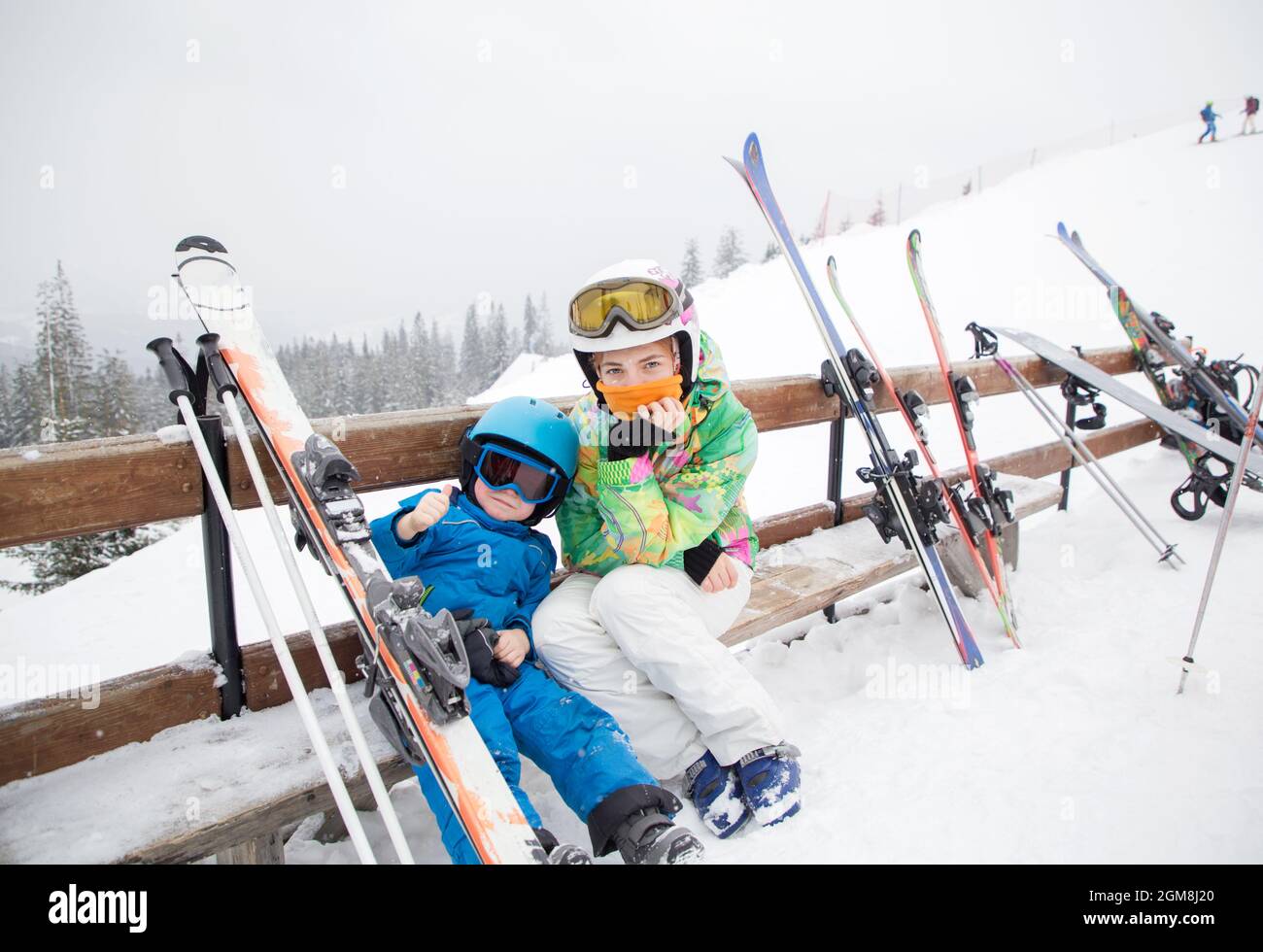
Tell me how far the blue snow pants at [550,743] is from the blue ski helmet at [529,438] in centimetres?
56

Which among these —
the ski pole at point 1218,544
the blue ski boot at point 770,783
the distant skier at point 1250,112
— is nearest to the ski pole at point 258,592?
the blue ski boot at point 770,783

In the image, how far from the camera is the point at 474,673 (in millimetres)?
1854

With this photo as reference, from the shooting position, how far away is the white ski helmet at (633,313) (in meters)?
2.09

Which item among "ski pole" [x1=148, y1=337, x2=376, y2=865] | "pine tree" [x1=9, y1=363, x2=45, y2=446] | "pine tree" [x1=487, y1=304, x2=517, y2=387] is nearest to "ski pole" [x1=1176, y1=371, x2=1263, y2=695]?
"ski pole" [x1=148, y1=337, x2=376, y2=865]

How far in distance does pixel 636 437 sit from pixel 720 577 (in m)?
0.58

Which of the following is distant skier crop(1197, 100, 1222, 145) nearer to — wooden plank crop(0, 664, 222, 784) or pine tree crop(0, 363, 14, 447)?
wooden plank crop(0, 664, 222, 784)

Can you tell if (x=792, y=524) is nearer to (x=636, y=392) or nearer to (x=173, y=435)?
(x=636, y=392)

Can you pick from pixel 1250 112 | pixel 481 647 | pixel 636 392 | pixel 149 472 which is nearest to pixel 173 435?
pixel 149 472

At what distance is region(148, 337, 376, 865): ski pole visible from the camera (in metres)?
1.31

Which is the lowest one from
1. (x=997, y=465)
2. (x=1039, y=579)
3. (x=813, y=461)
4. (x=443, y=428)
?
(x=813, y=461)

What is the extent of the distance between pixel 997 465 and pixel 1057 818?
307 centimetres
